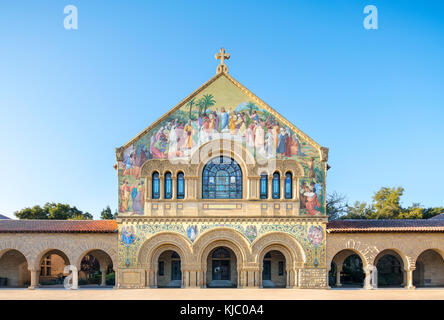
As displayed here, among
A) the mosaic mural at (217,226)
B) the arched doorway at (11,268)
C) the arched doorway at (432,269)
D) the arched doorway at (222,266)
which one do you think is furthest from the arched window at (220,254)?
the arched doorway at (432,269)

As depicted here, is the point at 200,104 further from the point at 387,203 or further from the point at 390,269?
the point at 387,203

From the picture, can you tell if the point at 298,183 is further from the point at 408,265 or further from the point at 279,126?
the point at 408,265

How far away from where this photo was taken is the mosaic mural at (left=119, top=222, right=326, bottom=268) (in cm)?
2653

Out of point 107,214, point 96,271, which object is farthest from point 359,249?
point 107,214

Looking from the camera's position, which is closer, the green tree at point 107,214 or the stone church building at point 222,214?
the stone church building at point 222,214

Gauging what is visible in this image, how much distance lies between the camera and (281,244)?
26.8 m

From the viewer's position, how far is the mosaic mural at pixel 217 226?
2653cm

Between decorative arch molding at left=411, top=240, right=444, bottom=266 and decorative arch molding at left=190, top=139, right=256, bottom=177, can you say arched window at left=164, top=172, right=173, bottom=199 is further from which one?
decorative arch molding at left=411, top=240, right=444, bottom=266

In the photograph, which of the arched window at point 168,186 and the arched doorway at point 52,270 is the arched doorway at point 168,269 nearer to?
the arched window at point 168,186

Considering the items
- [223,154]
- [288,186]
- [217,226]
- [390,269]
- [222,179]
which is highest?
[223,154]

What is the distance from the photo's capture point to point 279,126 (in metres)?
27.7

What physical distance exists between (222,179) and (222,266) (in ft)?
19.3

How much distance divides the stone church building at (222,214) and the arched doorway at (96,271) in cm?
357

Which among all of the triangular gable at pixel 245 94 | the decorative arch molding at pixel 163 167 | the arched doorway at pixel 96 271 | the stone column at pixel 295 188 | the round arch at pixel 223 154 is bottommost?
the arched doorway at pixel 96 271
